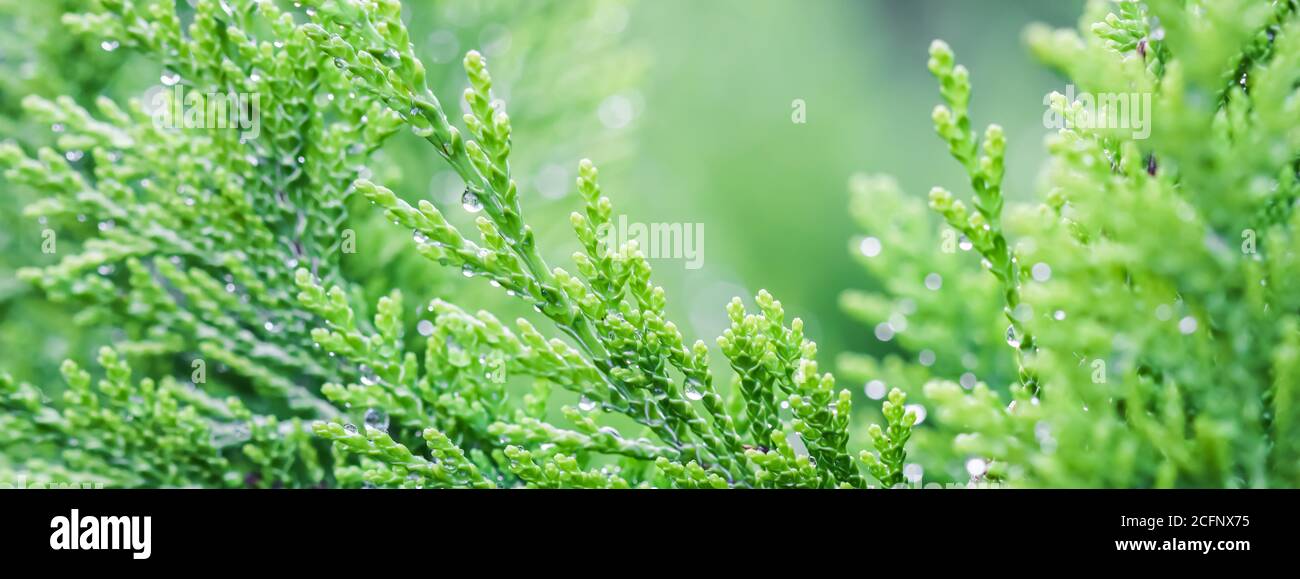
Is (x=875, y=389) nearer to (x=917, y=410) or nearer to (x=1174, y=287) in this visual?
(x=917, y=410)

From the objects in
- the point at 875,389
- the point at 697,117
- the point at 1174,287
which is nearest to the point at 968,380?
the point at 875,389

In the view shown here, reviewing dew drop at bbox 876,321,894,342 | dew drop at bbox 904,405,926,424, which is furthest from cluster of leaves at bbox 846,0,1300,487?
dew drop at bbox 876,321,894,342

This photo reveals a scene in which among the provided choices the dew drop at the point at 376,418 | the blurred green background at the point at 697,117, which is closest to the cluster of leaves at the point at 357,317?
the dew drop at the point at 376,418

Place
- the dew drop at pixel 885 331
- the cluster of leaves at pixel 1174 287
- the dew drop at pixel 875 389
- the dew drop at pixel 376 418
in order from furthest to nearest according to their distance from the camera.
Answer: the dew drop at pixel 885 331 → the dew drop at pixel 875 389 → the dew drop at pixel 376 418 → the cluster of leaves at pixel 1174 287

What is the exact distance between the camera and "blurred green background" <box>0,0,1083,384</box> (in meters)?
1.22

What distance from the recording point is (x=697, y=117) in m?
2.48

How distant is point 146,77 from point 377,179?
535mm

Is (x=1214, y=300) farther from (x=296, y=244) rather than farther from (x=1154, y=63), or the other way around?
(x=296, y=244)

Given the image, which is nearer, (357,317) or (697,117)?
(357,317)

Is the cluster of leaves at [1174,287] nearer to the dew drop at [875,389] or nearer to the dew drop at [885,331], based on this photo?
the dew drop at [875,389]

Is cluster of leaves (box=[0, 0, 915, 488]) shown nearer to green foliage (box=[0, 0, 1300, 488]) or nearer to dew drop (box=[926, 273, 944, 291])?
green foliage (box=[0, 0, 1300, 488])

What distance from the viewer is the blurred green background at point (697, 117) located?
122cm
